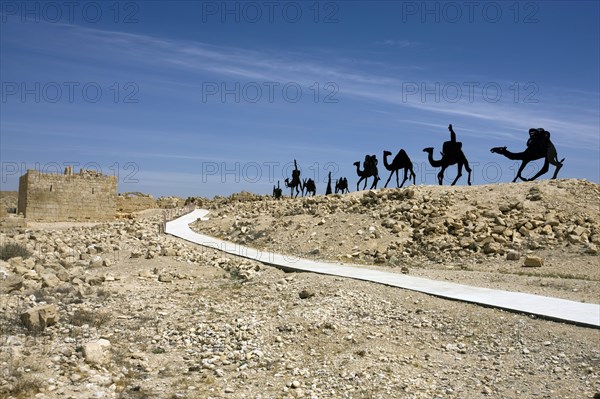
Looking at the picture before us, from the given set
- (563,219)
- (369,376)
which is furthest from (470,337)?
(563,219)

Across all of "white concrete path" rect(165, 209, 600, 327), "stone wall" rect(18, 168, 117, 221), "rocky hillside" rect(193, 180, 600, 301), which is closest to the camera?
"white concrete path" rect(165, 209, 600, 327)

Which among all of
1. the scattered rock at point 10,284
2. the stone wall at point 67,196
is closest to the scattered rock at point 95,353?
the scattered rock at point 10,284

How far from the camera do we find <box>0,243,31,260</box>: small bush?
13952 mm

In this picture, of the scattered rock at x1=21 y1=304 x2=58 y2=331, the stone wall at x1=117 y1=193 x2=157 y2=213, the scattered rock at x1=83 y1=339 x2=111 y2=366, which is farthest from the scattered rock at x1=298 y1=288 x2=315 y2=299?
the stone wall at x1=117 y1=193 x2=157 y2=213

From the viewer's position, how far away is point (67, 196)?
2825 cm

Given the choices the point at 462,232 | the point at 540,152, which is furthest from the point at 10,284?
the point at 540,152

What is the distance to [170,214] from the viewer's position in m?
28.8

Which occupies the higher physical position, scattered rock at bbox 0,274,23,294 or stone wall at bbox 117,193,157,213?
stone wall at bbox 117,193,157,213

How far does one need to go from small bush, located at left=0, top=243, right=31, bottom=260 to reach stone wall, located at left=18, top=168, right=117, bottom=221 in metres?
13.9

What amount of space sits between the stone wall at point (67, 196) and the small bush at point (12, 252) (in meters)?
13.9

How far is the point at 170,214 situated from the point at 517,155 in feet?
61.4

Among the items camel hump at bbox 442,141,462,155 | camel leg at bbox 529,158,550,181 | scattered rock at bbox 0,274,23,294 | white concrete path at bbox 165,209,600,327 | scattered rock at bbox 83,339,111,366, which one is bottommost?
scattered rock at bbox 83,339,111,366

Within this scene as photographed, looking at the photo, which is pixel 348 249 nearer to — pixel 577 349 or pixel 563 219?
pixel 563 219

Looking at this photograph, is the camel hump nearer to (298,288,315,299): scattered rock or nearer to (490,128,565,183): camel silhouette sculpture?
(490,128,565,183): camel silhouette sculpture
